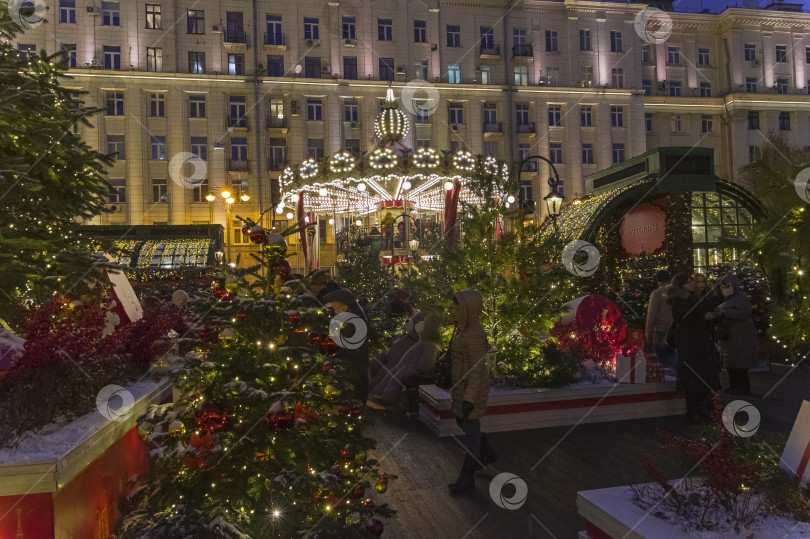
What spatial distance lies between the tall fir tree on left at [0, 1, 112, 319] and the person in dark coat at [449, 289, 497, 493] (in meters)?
3.22

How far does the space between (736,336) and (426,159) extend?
10.5 metres

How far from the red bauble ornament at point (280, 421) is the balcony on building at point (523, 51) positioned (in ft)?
128

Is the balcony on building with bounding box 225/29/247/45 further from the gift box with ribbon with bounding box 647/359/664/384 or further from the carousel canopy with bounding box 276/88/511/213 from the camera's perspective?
the gift box with ribbon with bounding box 647/359/664/384

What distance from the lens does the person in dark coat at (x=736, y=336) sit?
8.47 metres

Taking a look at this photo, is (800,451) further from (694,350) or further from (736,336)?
(736,336)

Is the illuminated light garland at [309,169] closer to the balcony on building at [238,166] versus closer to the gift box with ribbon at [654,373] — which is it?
the gift box with ribbon at [654,373]

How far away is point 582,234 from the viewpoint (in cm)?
1419

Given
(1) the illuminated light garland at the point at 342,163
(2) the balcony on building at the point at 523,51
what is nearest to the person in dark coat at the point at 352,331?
(1) the illuminated light garland at the point at 342,163

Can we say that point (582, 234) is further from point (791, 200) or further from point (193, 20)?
point (193, 20)

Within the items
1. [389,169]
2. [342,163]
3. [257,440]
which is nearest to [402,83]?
[342,163]

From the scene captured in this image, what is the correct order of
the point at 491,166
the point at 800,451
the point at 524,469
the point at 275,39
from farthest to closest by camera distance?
the point at 275,39 < the point at 491,166 < the point at 524,469 < the point at 800,451

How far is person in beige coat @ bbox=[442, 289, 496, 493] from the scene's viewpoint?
517cm

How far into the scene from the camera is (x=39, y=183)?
183 inches

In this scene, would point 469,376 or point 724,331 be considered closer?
point 469,376
